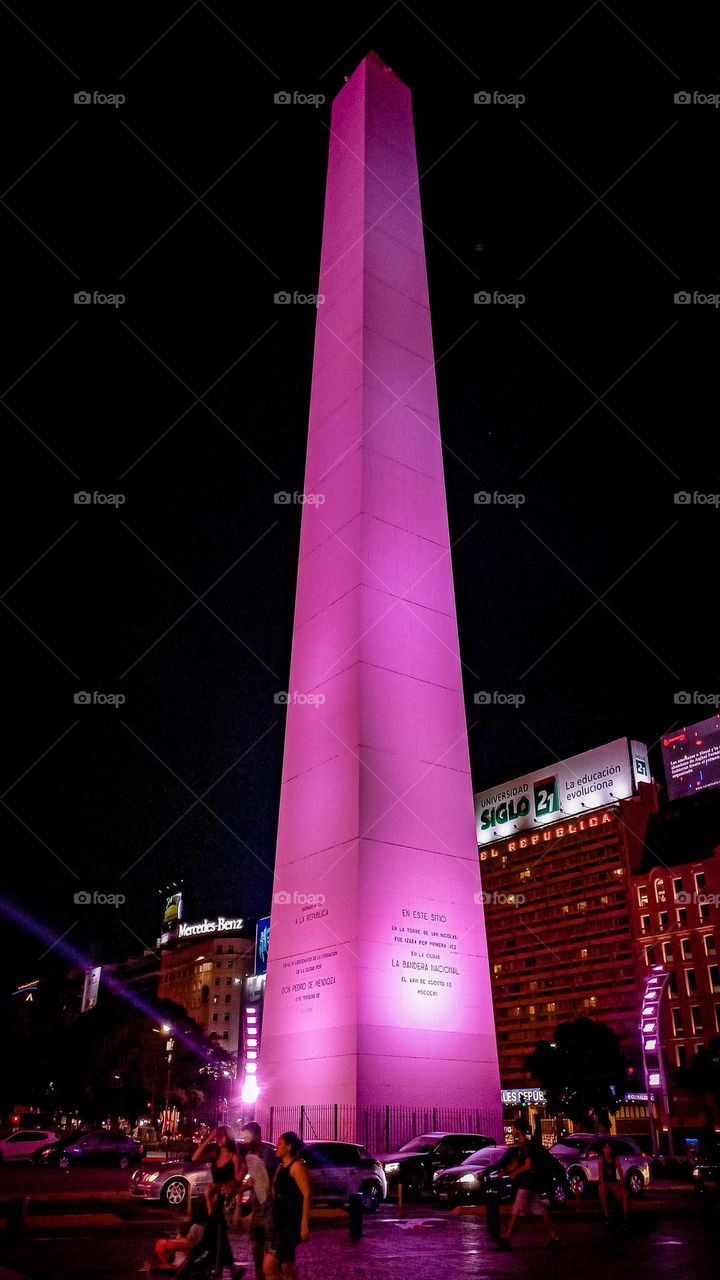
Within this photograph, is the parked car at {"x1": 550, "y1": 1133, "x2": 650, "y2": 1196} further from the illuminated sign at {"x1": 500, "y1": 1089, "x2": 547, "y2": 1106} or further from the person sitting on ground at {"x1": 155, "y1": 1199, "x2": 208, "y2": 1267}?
the illuminated sign at {"x1": 500, "y1": 1089, "x2": 547, "y2": 1106}

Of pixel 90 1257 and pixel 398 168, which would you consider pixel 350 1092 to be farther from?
pixel 398 168

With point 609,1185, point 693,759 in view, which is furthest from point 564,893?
point 609,1185

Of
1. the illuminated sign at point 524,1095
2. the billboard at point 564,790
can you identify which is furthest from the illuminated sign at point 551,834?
the illuminated sign at point 524,1095

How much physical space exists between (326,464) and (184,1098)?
2551 inches

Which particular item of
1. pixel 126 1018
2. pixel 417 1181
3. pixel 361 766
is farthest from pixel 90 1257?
pixel 126 1018

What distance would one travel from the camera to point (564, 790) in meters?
106

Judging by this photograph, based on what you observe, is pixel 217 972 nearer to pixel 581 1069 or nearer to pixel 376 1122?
pixel 581 1069

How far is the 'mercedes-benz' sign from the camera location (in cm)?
14125

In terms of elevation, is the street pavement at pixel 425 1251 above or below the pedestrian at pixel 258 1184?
below

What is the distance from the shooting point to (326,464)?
89.0ft

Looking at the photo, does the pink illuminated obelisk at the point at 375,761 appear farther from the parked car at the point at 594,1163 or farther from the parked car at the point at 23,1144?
the parked car at the point at 23,1144

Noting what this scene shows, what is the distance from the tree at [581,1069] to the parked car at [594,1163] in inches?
1385

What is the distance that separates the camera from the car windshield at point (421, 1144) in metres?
18.2

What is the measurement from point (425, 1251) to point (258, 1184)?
14.7 feet
